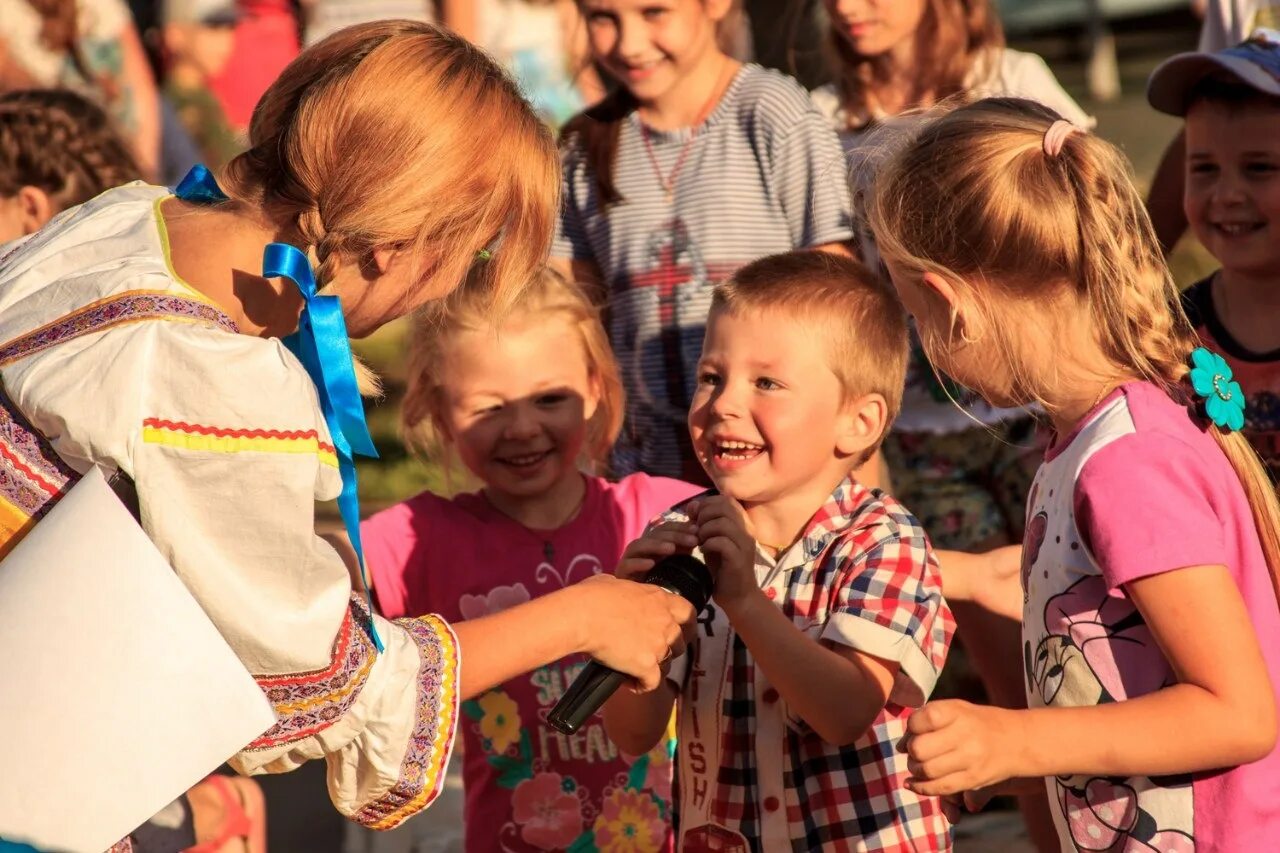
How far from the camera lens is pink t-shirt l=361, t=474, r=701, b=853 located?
307 centimetres

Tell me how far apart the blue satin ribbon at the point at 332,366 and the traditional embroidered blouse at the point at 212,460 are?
0.19 ft

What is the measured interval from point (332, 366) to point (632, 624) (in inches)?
21.8

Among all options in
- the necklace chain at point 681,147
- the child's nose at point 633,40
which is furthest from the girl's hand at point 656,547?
the child's nose at point 633,40

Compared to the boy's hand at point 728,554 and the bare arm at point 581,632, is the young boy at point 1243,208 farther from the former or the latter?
the bare arm at point 581,632

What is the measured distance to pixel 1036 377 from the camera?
2.32 metres

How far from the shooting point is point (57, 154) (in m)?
4.03

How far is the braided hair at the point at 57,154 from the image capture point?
402cm

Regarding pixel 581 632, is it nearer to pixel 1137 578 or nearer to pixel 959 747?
Answer: pixel 959 747

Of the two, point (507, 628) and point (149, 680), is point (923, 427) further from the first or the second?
point (149, 680)

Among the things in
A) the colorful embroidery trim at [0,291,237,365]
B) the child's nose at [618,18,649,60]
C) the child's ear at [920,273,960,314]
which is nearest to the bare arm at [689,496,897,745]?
the child's ear at [920,273,960,314]

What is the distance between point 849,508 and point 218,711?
106 centimetres

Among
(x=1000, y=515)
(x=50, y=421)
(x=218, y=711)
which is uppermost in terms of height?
(x=50, y=421)

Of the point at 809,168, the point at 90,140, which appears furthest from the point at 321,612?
the point at 90,140

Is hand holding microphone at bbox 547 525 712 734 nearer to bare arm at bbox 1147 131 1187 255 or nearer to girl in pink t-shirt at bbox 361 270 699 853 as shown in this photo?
girl in pink t-shirt at bbox 361 270 699 853
